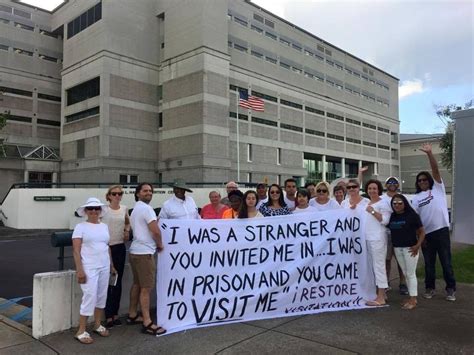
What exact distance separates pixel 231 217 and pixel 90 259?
2.10 m

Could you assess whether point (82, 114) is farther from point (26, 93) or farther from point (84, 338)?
point (84, 338)

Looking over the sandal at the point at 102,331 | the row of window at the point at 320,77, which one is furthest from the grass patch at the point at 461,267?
the row of window at the point at 320,77

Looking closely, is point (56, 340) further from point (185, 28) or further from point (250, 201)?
point (185, 28)

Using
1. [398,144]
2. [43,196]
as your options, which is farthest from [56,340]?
[398,144]

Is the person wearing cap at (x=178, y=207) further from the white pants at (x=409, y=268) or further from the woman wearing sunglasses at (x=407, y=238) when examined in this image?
the white pants at (x=409, y=268)

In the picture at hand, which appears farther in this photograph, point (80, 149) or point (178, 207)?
point (80, 149)

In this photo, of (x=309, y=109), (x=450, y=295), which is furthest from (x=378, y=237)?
(x=309, y=109)

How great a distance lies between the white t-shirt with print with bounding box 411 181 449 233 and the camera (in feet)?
21.8

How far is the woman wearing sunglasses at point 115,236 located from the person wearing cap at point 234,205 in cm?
145

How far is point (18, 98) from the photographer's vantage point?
49.2 m

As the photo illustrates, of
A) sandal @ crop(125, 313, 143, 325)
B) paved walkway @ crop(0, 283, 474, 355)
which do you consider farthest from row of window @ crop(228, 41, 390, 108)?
paved walkway @ crop(0, 283, 474, 355)

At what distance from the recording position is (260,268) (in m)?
5.98

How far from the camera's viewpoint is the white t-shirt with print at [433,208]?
664 centimetres

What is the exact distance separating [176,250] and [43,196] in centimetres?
2020
